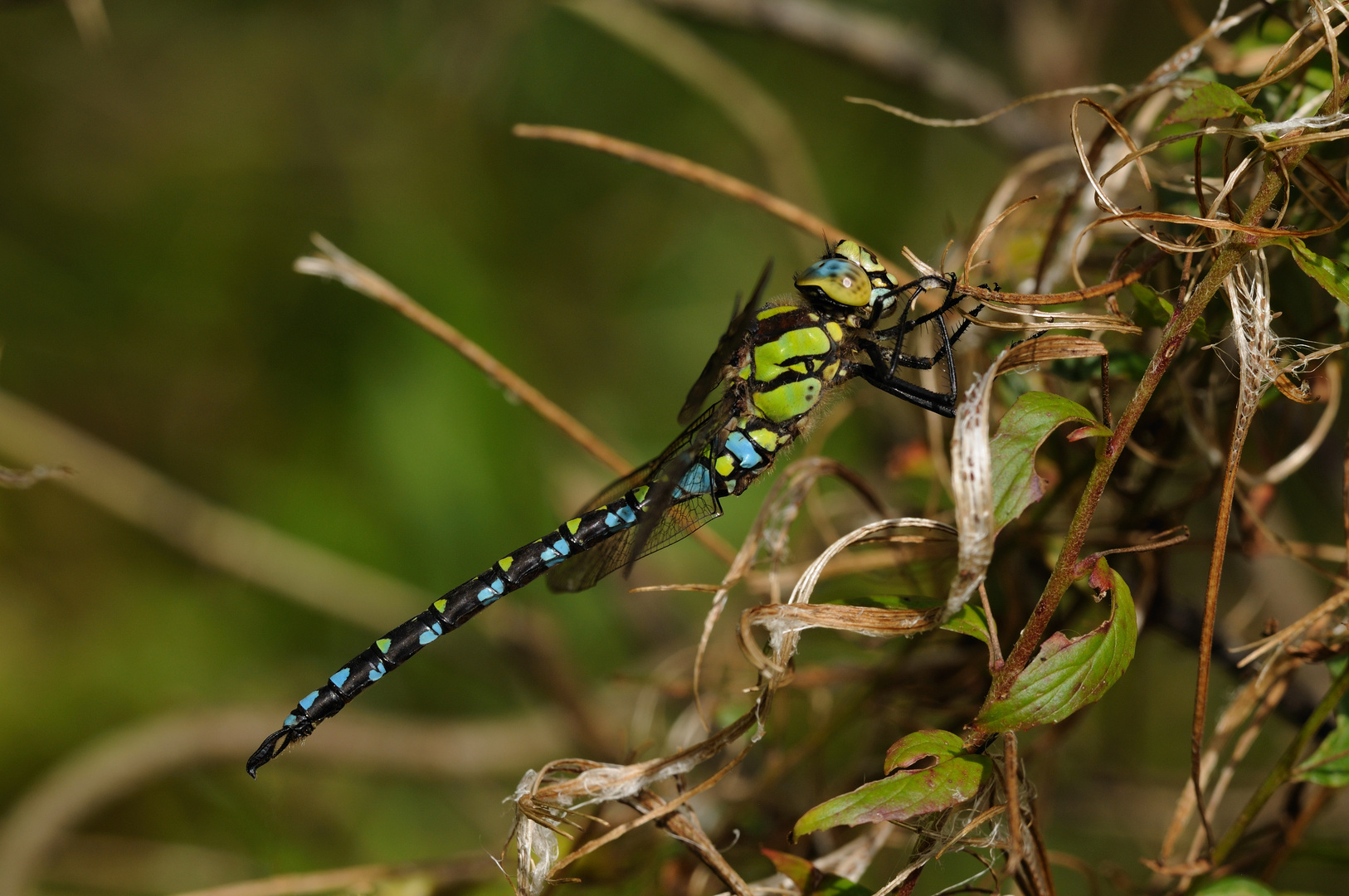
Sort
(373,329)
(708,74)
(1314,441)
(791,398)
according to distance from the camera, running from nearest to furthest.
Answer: (1314,441), (791,398), (708,74), (373,329)

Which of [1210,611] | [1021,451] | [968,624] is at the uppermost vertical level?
[1021,451]

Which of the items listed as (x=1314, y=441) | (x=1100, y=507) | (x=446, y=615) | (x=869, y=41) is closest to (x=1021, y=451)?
(x=1314, y=441)

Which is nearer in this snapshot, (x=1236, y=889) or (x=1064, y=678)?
(x=1064, y=678)

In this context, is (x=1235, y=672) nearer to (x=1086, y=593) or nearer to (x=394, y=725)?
(x=1086, y=593)

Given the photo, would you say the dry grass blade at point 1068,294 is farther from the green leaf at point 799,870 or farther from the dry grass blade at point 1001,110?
the green leaf at point 799,870

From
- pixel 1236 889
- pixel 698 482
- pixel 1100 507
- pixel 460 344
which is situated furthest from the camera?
pixel 698 482

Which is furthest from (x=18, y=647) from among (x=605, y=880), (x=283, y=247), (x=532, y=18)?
(x=532, y=18)

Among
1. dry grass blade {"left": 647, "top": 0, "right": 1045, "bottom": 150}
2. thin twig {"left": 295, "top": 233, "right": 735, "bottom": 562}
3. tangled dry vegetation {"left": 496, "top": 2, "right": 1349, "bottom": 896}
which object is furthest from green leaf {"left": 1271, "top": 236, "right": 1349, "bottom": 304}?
dry grass blade {"left": 647, "top": 0, "right": 1045, "bottom": 150}

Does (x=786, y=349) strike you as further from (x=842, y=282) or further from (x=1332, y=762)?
(x=1332, y=762)
